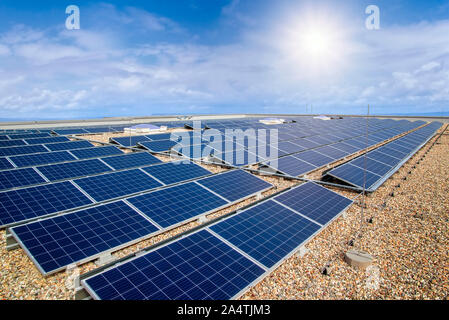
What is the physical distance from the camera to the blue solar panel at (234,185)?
13.4 meters

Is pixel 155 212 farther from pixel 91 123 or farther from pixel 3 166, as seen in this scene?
pixel 91 123

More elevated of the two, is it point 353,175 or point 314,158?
point 314,158

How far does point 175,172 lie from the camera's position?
15703 millimetres

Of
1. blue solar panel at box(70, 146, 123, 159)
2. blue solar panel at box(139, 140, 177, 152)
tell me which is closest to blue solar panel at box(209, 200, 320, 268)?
blue solar panel at box(139, 140, 177, 152)

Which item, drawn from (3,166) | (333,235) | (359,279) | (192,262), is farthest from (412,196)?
(3,166)

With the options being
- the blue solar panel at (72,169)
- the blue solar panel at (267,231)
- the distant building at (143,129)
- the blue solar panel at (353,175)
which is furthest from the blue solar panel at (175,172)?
the distant building at (143,129)

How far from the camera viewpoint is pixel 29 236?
842 centimetres

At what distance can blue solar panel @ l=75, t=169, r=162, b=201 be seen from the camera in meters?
12.2

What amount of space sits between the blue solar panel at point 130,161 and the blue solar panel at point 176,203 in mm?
5754

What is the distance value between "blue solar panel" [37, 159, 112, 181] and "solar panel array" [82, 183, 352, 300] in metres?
9.75

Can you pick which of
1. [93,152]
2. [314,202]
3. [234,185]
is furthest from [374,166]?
[93,152]

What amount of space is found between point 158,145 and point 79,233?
54.4ft

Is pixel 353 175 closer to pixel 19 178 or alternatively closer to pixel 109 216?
pixel 109 216

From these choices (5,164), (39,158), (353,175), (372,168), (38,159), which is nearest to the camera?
(5,164)
